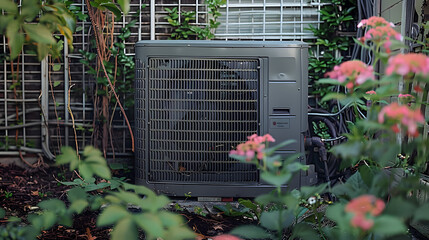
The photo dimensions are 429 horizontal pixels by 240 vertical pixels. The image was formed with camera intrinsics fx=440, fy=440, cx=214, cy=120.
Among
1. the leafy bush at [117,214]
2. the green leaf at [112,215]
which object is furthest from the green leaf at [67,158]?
the green leaf at [112,215]

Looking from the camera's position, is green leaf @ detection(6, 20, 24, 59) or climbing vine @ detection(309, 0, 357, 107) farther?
climbing vine @ detection(309, 0, 357, 107)

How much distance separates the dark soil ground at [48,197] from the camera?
2201 mm

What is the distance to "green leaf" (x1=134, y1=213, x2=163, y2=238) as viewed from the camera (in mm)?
946

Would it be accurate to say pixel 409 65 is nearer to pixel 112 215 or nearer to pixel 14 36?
pixel 112 215

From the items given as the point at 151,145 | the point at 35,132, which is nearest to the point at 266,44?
the point at 151,145

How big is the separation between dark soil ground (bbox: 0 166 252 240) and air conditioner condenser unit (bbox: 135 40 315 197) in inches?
12.0

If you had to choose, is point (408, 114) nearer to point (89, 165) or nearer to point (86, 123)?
point (89, 165)

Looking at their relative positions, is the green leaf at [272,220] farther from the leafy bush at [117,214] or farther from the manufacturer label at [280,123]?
the manufacturer label at [280,123]

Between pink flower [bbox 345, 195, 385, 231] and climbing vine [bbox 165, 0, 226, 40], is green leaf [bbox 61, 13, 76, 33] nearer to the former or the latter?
pink flower [bbox 345, 195, 385, 231]

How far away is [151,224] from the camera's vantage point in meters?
0.96

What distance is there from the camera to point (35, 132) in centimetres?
389

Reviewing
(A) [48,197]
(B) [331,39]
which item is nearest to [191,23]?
(B) [331,39]

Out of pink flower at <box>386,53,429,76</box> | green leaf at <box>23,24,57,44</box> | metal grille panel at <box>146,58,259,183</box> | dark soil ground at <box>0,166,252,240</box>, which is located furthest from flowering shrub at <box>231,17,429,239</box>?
metal grille panel at <box>146,58,259,183</box>

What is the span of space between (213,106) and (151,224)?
1.83m
